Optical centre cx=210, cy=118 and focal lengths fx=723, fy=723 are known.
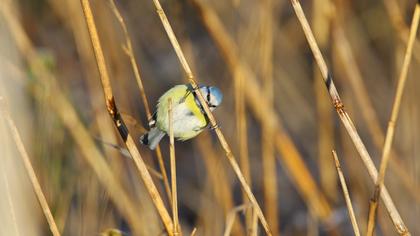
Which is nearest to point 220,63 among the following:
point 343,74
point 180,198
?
point 180,198

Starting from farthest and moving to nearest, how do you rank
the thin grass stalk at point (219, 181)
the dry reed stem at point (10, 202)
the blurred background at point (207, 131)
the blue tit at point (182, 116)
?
the thin grass stalk at point (219, 181)
the blurred background at point (207, 131)
the blue tit at point (182, 116)
the dry reed stem at point (10, 202)

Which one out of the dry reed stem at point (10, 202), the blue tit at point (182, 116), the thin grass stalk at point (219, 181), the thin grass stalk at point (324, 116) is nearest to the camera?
the dry reed stem at point (10, 202)

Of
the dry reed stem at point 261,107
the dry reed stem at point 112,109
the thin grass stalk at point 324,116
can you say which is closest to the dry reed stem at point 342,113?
the dry reed stem at point 112,109

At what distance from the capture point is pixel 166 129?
1264 mm

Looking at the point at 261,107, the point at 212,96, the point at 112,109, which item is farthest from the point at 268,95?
the point at 112,109

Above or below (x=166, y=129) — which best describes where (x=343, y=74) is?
above

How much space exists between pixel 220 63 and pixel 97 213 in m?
1.65

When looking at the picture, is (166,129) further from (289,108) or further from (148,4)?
(289,108)

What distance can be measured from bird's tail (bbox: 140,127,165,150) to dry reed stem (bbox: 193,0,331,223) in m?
0.44

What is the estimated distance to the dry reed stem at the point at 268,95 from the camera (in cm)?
167

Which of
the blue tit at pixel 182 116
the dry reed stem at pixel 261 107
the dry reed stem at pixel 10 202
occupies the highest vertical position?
the dry reed stem at pixel 261 107

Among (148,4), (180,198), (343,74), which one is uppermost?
(148,4)

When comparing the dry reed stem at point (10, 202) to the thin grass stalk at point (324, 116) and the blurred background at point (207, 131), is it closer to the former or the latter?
the blurred background at point (207, 131)

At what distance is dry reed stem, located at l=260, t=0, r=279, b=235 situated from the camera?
167 centimetres
